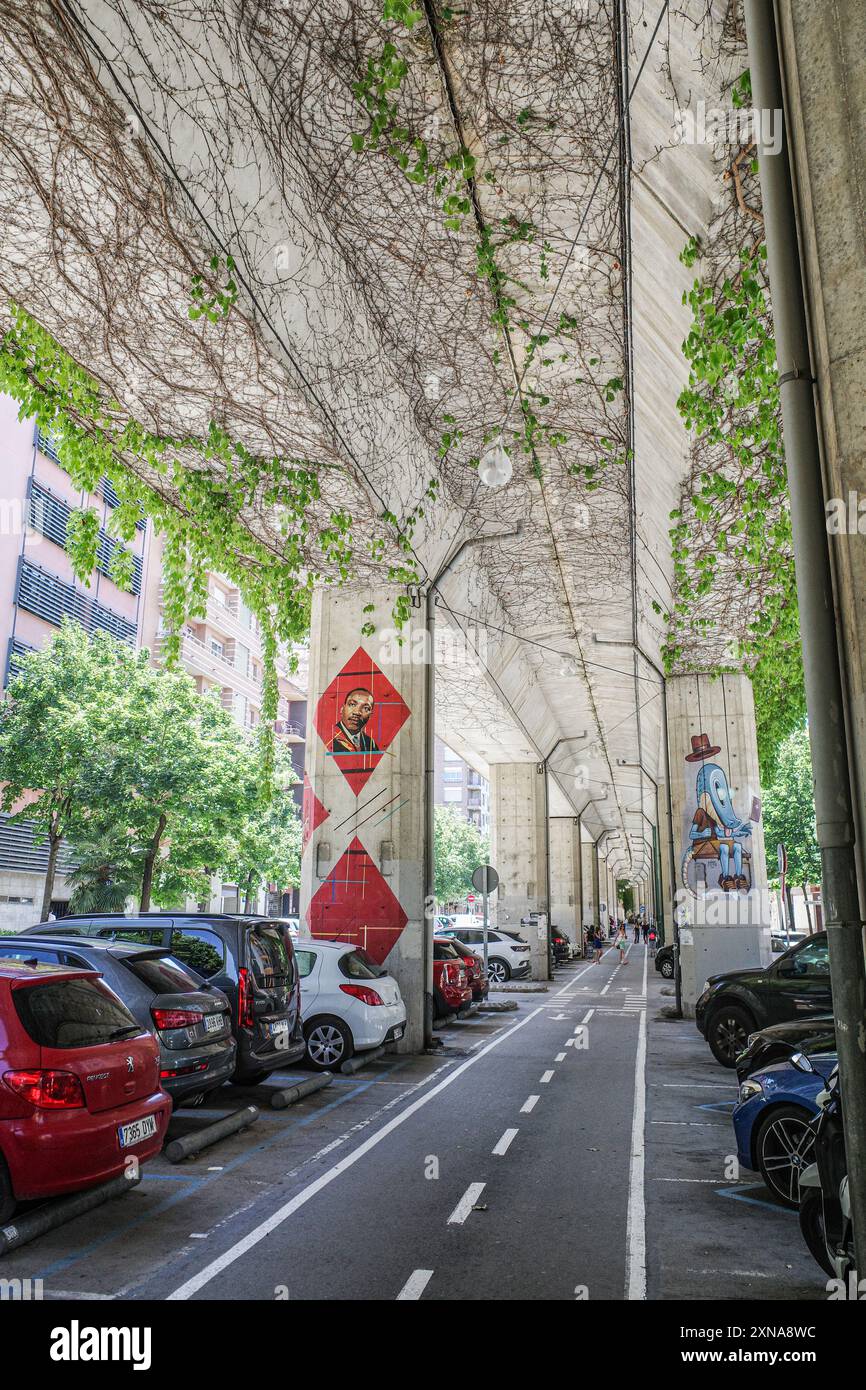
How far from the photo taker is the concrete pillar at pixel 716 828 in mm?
18047

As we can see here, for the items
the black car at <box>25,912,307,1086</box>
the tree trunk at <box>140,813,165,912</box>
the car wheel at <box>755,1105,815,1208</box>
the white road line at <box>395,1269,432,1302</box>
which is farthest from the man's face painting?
the tree trunk at <box>140,813,165,912</box>

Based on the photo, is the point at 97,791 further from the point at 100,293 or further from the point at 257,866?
the point at 100,293

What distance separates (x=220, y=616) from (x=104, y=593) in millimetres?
11978

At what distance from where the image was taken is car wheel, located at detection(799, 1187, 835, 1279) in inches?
202

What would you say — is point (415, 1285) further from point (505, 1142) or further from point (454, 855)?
point (454, 855)

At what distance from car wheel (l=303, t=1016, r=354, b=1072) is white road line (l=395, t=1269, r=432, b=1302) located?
650cm

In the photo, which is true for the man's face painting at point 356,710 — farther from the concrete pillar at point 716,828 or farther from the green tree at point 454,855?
the green tree at point 454,855

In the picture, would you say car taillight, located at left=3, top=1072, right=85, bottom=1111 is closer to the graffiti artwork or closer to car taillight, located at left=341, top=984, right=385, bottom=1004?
car taillight, located at left=341, top=984, right=385, bottom=1004

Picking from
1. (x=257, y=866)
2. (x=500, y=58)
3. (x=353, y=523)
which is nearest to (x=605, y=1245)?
(x=500, y=58)

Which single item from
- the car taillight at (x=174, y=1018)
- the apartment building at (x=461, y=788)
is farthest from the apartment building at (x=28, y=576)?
the apartment building at (x=461, y=788)

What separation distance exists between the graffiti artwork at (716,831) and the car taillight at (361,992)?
358 inches

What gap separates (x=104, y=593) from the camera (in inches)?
1342

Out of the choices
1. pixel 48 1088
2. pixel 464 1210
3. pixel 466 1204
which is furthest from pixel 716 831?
pixel 48 1088
